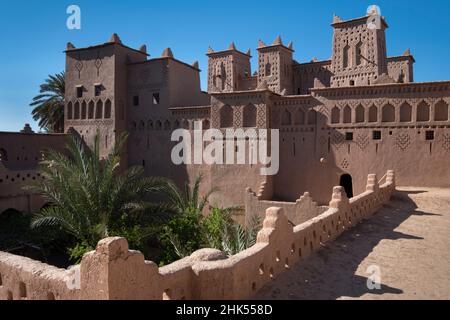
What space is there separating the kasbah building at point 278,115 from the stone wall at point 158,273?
10.4 meters

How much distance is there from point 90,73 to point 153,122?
16.3 feet

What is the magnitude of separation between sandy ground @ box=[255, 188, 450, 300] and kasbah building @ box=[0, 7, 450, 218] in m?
5.72

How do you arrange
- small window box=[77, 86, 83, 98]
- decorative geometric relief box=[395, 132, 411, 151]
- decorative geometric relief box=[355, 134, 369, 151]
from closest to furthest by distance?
decorative geometric relief box=[395, 132, 411, 151] → decorative geometric relief box=[355, 134, 369, 151] → small window box=[77, 86, 83, 98]

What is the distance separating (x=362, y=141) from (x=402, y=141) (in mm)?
1624

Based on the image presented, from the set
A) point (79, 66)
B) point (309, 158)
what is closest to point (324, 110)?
point (309, 158)

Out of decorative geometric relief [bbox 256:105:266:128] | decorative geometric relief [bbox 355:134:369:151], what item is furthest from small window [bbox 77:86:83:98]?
decorative geometric relief [bbox 355:134:369:151]

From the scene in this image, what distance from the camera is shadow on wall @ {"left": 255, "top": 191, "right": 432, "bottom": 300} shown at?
5.95 m

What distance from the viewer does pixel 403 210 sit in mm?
12359

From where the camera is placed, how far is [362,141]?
17047mm

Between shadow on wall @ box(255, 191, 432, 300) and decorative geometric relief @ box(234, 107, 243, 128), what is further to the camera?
decorative geometric relief @ box(234, 107, 243, 128)

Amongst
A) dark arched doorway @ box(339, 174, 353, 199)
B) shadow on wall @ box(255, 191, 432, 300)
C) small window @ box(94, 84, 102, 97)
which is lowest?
shadow on wall @ box(255, 191, 432, 300)

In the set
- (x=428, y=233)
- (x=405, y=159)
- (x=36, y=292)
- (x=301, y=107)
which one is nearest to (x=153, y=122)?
(x=301, y=107)

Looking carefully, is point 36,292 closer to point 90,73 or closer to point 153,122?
point 153,122

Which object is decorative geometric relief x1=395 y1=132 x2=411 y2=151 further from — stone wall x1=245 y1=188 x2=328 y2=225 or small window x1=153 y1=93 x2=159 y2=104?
small window x1=153 y1=93 x2=159 y2=104
